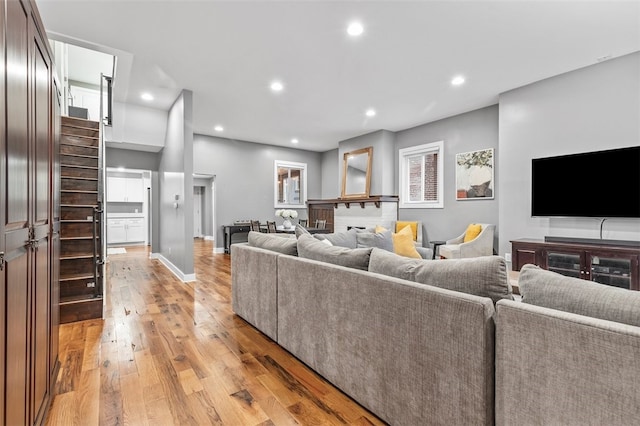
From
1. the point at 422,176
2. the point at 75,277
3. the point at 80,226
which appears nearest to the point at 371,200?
the point at 422,176

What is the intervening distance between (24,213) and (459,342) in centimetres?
179

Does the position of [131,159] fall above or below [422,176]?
above

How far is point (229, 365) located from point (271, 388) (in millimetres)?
436

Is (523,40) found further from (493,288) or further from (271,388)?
(271,388)

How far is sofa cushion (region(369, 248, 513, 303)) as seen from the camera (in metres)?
1.25

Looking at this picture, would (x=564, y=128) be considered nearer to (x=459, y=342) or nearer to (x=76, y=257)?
(x=459, y=342)

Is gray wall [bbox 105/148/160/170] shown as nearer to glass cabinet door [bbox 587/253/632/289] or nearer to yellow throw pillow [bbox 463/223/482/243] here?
yellow throw pillow [bbox 463/223/482/243]

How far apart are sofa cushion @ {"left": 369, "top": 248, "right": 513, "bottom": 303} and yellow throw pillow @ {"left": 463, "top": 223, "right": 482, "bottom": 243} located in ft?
13.5

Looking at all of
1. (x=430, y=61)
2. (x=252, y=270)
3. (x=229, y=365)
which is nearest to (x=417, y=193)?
(x=430, y=61)

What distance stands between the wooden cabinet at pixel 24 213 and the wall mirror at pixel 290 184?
709 centimetres

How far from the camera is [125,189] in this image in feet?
29.9

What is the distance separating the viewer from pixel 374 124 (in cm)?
653

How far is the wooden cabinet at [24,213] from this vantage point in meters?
0.95

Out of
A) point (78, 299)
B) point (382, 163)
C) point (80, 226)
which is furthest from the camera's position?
point (382, 163)
